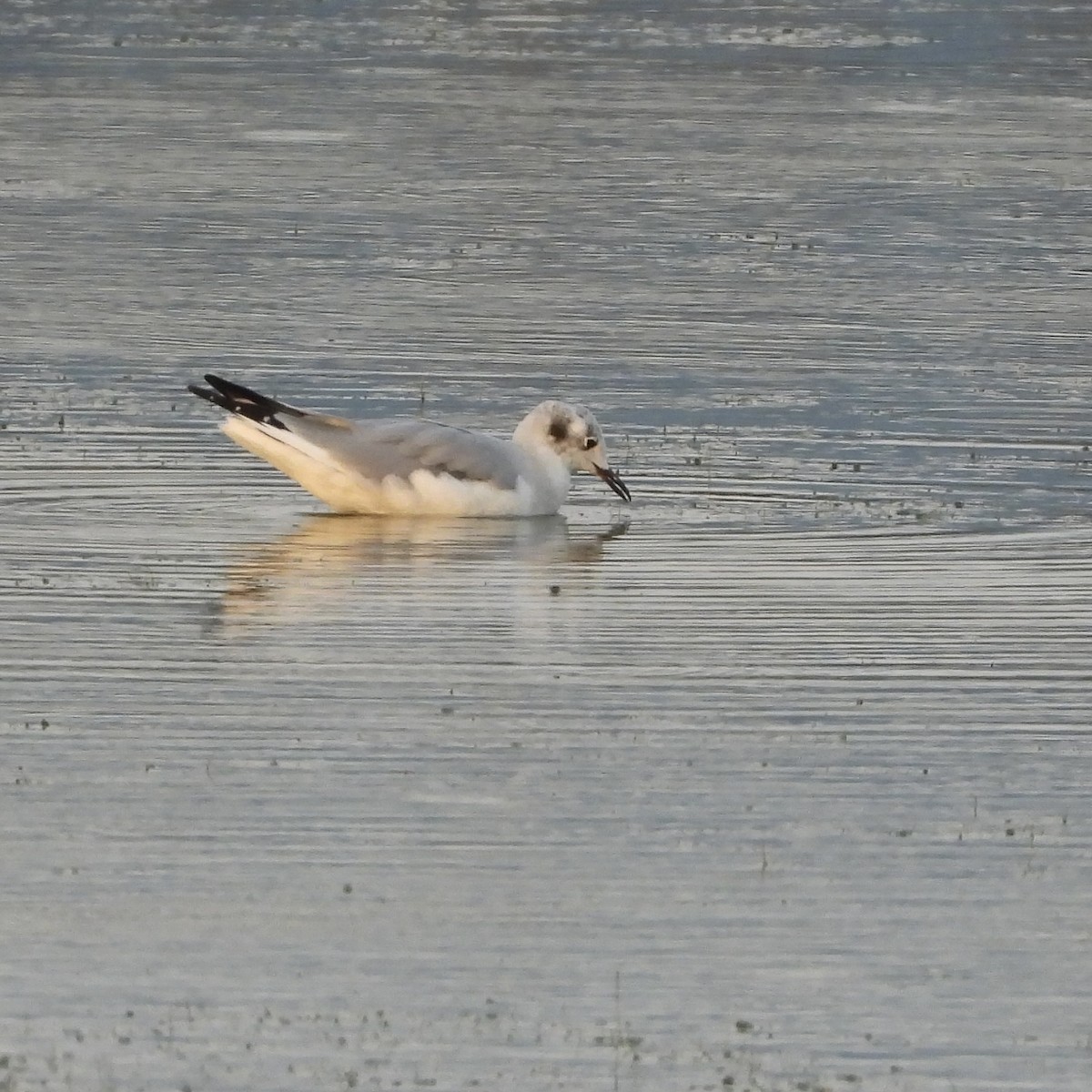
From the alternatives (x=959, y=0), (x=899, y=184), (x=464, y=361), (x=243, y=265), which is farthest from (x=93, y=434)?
(x=959, y=0)

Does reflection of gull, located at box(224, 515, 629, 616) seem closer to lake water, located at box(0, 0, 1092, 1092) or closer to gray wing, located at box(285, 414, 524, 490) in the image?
lake water, located at box(0, 0, 1092, 1092)

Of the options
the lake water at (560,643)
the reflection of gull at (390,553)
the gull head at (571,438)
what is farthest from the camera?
the gull head at (571,438)

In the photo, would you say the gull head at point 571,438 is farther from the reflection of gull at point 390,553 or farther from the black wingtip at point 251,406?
the black wingtip at point 251,406

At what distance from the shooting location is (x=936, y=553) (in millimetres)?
14969

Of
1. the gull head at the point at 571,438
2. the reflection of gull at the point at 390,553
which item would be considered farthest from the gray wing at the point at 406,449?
the gull head at the point at 571,438

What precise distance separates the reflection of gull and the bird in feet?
0.35

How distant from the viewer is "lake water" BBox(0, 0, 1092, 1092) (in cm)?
871

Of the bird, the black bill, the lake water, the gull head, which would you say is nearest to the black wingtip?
the bird

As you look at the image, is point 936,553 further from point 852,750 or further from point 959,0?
point 959,0

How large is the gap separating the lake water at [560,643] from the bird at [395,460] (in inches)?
6.3

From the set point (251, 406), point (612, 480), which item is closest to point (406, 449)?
point (251, 406)

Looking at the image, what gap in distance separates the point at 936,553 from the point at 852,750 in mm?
3864

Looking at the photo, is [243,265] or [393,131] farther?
[393,131]

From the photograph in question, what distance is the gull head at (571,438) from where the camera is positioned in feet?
53.8
